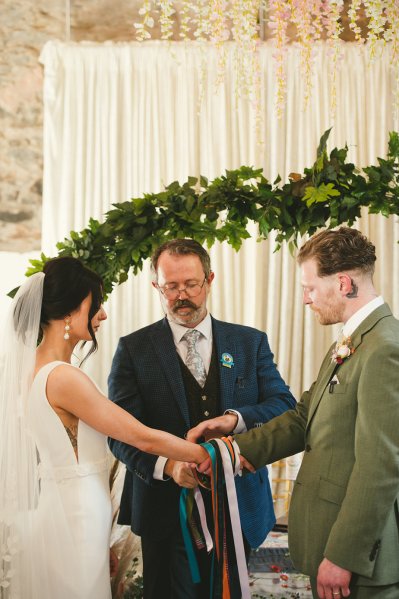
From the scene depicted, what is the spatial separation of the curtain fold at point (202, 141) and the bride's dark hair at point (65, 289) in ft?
9.59

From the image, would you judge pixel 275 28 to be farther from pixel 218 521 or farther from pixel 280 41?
pixel 218 521

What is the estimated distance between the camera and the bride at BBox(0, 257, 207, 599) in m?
2.46

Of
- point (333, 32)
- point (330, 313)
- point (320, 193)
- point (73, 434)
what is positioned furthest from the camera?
point (333, 32)

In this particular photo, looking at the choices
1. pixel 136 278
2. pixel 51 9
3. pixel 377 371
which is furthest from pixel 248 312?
pixel 377 371

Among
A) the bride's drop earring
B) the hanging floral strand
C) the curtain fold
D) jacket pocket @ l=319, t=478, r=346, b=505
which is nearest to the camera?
jacket pocket @ l=319, t=478, r=346, b=505

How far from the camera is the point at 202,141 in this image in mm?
5727

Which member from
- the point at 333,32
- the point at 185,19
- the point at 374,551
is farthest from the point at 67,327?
the point at 333,32

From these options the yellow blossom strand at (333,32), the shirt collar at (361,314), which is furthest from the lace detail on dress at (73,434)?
the yellow blossom strand at (333,32)

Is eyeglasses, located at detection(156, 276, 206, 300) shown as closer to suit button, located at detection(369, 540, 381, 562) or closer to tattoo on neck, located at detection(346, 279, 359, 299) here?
tattoo on neck, located at detection(346, 279, 359, 299)

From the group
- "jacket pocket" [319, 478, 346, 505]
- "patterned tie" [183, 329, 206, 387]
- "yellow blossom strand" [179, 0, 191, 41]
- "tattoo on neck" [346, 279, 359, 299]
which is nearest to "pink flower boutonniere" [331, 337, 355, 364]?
"tattoo on neck" [346, 279, 359, 299]

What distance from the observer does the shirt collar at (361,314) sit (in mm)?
2395

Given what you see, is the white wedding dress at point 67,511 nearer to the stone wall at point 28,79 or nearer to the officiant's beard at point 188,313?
the officiant's beard at point 188,313

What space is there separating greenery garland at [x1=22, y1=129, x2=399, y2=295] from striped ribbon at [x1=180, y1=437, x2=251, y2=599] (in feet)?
3.52

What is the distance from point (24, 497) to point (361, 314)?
1.42 metres
